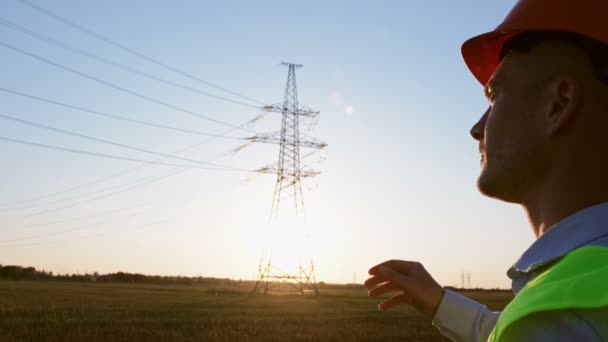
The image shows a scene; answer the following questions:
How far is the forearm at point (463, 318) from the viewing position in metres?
1.70

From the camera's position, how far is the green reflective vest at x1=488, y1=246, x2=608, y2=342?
646 millimetres

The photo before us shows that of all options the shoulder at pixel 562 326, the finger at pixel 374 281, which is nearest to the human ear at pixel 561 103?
the shoulder at pixel 562 326

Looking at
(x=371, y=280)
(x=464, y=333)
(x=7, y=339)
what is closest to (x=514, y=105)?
(x=464, y=333)

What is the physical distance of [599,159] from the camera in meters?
1.07

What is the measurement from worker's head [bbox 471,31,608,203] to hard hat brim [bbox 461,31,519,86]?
0.24 metres

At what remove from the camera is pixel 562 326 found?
2.26 ft

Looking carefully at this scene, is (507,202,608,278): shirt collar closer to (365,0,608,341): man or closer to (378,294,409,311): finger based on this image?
(365,0,608,341): man

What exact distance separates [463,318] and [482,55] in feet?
2.64

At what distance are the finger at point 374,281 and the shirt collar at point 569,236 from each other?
1012 millimetres

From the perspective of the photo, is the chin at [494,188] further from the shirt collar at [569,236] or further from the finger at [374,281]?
the finger at [374,281]

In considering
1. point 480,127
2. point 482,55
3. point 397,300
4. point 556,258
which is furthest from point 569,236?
point 397,300

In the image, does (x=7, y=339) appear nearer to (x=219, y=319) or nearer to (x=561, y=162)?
(x=219, y=319)

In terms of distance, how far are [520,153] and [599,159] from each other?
14 centimetres

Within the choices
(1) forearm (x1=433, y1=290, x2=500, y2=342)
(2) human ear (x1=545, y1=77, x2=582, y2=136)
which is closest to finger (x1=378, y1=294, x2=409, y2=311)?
(1) forearm (x1=433, y1=290, x2=500, y2=342)
